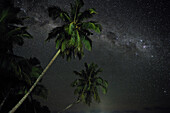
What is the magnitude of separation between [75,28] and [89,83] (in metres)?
13.0

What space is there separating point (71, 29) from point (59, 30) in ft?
6.43

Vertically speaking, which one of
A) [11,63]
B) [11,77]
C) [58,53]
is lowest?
[11,77]

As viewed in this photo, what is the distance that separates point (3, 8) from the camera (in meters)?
8.52

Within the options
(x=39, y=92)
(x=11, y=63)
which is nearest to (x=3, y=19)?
(x=11, y=63)

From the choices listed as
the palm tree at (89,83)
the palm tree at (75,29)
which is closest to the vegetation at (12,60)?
the palm tree at (75,29)

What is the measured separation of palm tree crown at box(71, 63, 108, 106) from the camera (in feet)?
73.6

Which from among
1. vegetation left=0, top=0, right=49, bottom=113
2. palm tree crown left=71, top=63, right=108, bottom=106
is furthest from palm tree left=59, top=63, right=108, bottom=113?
vegetation left=0, top=0, right=49, bottom=113

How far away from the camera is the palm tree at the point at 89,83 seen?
22.4 metres

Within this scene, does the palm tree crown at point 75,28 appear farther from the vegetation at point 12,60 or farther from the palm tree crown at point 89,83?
the palm tree crown at point 89,83

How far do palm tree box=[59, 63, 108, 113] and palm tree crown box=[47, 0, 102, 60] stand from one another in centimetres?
1098

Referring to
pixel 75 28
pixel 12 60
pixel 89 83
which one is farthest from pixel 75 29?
pixel 89 83

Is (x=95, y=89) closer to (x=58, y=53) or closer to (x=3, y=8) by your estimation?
(x=58, y=53)

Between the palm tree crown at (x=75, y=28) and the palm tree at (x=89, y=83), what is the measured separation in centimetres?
1098

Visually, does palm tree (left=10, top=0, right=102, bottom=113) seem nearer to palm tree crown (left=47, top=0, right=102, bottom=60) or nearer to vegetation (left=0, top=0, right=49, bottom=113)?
palm tree crown (left=47, top=0, right=102, bottom=60)
